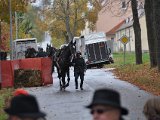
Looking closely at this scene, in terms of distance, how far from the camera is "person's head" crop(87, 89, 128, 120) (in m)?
4.21

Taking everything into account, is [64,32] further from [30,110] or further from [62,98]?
[30,110]

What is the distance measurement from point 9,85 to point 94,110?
24816 mm

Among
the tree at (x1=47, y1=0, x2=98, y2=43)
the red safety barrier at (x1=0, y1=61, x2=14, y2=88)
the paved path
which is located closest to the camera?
the paved path

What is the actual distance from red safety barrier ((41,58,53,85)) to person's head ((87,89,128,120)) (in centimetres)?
2616

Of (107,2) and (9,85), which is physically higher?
(107,2)

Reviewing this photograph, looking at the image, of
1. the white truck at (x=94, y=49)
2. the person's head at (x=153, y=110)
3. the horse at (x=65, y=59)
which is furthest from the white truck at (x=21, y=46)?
the person's head at (x=153, y=110)

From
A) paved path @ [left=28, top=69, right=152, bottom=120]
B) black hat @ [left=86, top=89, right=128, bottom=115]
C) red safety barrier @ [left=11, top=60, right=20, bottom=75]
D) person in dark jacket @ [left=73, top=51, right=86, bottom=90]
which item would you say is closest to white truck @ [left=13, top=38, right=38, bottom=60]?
red safety barrier @ [left=11, top=60, right=20, bottom=75]

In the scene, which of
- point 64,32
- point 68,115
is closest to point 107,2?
point 68,115

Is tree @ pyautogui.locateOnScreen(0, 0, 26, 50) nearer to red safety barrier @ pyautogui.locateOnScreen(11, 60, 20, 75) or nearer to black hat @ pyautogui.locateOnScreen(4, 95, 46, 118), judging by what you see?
red safety barrier @ pyautogui.locateOnScreen(11, 60, 20, 75)

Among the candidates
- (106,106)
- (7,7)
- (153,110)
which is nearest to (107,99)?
(106,106)

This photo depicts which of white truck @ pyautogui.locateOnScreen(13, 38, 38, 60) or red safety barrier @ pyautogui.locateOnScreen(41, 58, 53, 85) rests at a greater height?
white truck @ pyautogui.locateOnScreen(13, 38, 38, 60)

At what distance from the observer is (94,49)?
175 feet

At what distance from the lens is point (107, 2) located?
49.2 m

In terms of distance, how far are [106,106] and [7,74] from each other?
83.2ft
